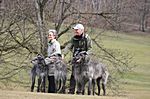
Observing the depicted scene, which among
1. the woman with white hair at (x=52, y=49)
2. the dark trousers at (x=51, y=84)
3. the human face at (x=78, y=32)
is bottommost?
the dark trousers at (x=51, y=84)

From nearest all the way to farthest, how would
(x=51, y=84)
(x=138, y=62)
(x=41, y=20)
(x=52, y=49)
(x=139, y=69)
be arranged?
1. (x=52, y=49)
2. (x=51, y=84)
3. (x=41, y=20)
4. (x=139, y=69)
5. (x=138, y=62)

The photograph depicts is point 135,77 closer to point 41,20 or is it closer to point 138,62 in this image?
point 138,62

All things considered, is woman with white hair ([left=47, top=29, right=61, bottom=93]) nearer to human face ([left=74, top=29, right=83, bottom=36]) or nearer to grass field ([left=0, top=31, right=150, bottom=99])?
human face ([left=74, top=29, right=83, bottom=36])

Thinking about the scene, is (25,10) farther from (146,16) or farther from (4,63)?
(146,16)

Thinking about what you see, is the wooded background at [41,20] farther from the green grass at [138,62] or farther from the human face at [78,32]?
the human face at [78,32]

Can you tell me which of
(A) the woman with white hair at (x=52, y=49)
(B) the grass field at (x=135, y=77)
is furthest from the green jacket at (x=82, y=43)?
(B) the grass field at (x=135, y=77)

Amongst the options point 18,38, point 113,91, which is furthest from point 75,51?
point 113,91

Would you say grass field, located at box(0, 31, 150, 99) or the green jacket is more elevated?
the green jacket

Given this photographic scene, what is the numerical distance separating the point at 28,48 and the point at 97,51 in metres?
3.64

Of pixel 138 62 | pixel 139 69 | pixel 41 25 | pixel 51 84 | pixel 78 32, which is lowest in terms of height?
pixel 138 62

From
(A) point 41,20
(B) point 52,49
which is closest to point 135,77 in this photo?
(A) point 41,20

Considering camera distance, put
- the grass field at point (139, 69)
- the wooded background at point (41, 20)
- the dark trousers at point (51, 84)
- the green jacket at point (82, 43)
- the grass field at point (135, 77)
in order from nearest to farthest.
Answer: the grass field at point (135, 77)
the green jacket at point (82, 43)
the dark trousers at point (51, 84)
the wooded background at point (41, 20)
the grass field at point (139, 69)

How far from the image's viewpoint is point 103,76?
16.4 meters

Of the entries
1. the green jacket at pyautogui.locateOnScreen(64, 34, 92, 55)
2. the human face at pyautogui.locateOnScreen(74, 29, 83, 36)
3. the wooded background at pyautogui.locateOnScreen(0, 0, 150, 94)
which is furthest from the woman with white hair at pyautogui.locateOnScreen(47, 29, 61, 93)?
the wooded background at pyautogui.locateOnScreen(0, 0, 150, 94)
